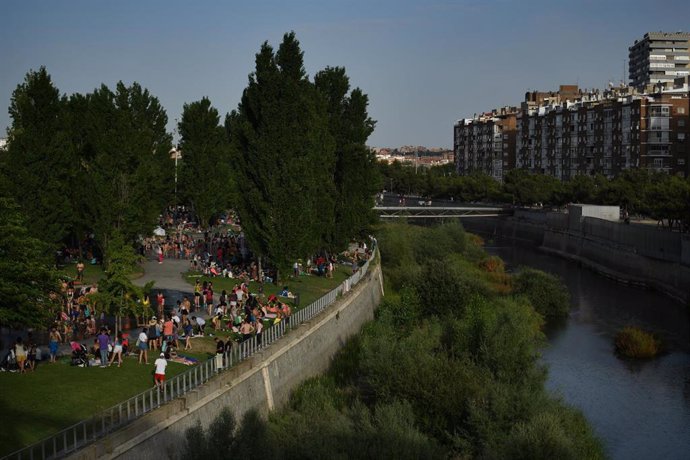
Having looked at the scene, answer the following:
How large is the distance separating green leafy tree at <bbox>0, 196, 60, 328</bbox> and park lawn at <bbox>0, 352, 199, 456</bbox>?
1.33 metres

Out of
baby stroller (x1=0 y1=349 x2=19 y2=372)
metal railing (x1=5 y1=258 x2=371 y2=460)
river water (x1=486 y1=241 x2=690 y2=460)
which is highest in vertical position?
baby stroller (x1=0 y1=349 x2=19 y2=372)

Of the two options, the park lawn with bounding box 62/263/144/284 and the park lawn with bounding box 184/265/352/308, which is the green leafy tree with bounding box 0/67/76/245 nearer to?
the park lawn with bounding box 62/263/144/284

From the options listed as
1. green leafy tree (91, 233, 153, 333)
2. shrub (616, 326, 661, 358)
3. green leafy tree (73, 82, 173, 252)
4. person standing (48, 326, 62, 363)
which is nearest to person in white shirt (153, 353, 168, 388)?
person standing (48, 326, 62, 363)

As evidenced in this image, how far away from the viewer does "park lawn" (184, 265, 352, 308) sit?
36794 mm

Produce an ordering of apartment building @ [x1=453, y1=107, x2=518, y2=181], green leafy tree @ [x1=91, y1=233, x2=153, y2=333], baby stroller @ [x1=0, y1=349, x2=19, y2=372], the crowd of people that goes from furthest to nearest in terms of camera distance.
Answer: apartment building @ [x1=453, y1=107, x2=518, y2=181]
green leafy tree @ [x1=91, y1=233, x2=153, y2=333]
the crowd of people
baby stroller @ [x1=0, y1=349, x2=19, y2=372]

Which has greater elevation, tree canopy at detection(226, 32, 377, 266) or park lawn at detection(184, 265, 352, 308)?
tree canopy at detection(226, 32, 377, 266)

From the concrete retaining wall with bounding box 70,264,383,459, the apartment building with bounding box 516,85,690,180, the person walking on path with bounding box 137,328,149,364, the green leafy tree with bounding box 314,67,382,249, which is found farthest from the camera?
the apartment building with bounding box 516,85,690,180

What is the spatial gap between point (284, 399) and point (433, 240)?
141ft

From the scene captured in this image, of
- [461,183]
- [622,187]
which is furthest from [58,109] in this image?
[461,183]

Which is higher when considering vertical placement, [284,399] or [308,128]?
[308,128]

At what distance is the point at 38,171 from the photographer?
36.4 metres

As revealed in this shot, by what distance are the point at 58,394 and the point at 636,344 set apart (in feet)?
94.7

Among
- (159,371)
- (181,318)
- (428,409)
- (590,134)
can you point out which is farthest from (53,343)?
(590,134)

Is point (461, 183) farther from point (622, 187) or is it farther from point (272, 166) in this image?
point (272, 166)
